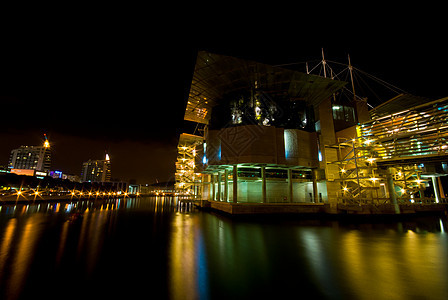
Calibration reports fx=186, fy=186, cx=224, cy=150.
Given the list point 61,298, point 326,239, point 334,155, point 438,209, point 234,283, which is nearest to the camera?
point 61,298

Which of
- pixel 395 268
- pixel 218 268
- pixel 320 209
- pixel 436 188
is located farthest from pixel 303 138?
pixel 218 268

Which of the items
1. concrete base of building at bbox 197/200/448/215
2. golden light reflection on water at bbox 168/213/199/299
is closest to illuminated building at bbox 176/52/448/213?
concrete base of building at bbox 197/200/448/215

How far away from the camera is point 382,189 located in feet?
95.4

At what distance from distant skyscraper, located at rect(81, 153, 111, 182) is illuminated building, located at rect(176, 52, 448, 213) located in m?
188

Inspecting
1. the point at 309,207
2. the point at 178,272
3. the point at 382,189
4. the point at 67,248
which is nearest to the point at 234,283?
the point at 178,272

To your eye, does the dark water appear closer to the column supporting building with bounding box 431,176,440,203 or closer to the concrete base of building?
the concrete base of building

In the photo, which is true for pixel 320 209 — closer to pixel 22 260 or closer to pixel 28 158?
pixel 22 260

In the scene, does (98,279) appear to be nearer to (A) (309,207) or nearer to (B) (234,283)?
(B) (234,283)

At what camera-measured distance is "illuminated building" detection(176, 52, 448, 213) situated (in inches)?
890

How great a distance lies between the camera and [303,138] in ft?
89.4

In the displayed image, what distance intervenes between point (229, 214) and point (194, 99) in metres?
21.0

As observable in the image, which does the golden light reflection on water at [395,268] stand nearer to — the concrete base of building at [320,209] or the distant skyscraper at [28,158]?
the concrete base of building at [320,209]

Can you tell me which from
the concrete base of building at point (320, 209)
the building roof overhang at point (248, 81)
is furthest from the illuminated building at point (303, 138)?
the concrete base of building at point (320, 209)

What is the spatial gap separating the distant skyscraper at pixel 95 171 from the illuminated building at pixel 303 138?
618ft
